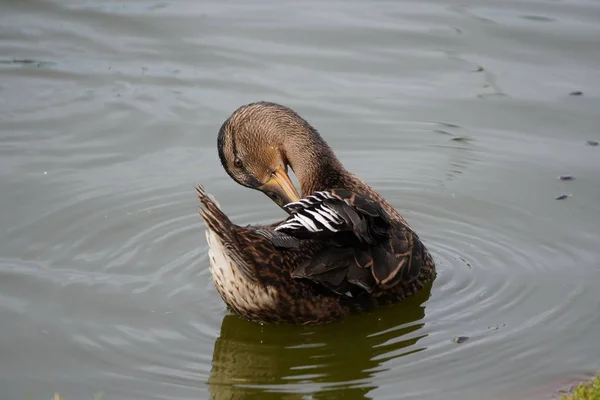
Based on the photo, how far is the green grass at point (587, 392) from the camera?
5656mm

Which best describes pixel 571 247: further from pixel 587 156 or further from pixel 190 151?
pixel 190 151

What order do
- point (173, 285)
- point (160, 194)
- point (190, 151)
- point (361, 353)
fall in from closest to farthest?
point (361, 353), point (173, 285), point (160, 194), point (190, 151)

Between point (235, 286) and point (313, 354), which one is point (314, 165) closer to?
point (235, 286)

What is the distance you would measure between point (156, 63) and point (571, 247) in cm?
511

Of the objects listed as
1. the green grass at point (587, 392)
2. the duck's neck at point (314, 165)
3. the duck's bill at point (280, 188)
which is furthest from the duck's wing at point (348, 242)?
the green grass at point (587, 392)

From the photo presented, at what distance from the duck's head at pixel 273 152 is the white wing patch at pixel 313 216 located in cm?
88

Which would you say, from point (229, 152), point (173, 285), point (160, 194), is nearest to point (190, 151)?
point (160, 194)

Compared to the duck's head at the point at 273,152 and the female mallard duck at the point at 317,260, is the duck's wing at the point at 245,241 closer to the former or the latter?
the female mallard duck at the point at 317,260

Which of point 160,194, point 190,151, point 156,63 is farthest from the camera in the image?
point 156,63

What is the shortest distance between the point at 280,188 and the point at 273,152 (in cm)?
27

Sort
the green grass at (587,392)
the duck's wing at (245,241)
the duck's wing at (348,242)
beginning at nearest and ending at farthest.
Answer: the green grass at (587,392), the duck's wing at (245,241), the duck's wing at (348,242)

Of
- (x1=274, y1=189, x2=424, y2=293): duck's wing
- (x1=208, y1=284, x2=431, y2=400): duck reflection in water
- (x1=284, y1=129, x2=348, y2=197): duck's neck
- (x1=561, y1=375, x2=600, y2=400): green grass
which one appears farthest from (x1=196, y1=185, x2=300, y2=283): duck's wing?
(x1=561, y1=375, x2=600, y2=400): green grass

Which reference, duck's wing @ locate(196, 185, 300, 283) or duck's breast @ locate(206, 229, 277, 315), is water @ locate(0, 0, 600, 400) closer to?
duck's breast @ locate(206, 229, 277, 315)

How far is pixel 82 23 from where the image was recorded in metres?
12.2
